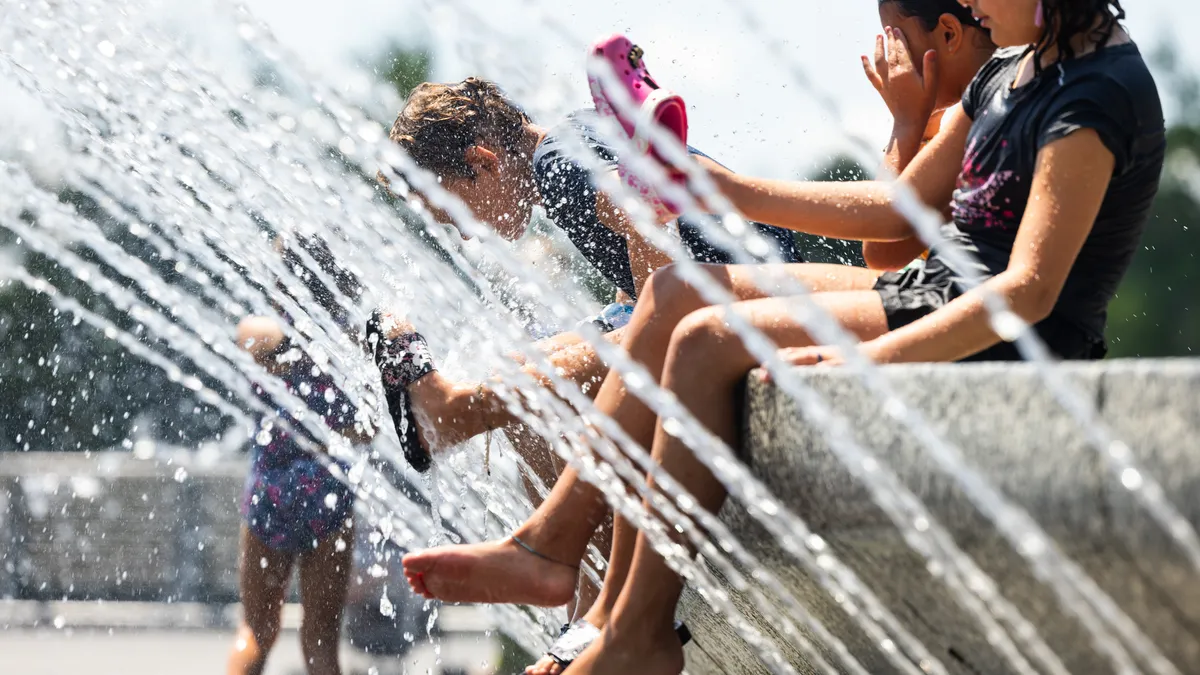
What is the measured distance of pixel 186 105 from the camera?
4461mm

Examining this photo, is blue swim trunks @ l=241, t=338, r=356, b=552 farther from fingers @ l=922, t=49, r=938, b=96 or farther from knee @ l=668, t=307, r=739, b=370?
knee @ l=668, t=307, r=739, b=370

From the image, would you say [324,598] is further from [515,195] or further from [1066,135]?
[1066,135]

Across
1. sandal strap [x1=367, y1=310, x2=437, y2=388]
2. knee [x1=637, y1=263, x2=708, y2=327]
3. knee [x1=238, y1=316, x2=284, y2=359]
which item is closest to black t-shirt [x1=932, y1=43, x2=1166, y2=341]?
knee [x1=637, y1=263, x2=708, y2=327]

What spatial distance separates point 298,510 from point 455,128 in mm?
1539

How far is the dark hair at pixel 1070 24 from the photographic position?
2.43 metres

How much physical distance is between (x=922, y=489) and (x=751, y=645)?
116 centimetres

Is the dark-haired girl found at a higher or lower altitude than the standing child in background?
higher

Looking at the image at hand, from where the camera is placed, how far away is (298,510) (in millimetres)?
4824

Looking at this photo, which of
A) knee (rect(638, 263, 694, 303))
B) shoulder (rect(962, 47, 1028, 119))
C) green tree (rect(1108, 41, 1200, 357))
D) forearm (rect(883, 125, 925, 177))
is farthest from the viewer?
green tree (rect(1108, 41, 1200, 357))

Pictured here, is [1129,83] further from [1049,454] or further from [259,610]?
[259,610]

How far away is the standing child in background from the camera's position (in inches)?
189

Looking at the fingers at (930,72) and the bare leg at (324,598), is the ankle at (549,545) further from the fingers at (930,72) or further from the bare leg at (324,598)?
the bare leg at (324,598)

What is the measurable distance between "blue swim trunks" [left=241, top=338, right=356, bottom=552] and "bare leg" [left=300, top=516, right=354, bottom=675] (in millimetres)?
55

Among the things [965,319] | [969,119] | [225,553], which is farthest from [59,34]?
[225,553]
